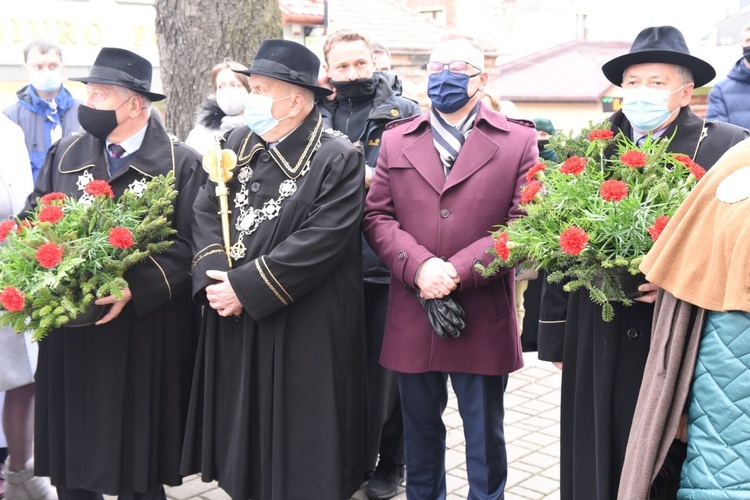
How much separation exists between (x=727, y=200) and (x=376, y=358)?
247 cm

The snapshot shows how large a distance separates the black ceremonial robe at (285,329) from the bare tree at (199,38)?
2950 mm

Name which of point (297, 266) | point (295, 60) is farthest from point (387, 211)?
point (295, 60)

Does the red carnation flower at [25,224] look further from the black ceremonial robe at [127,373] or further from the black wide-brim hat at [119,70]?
the black wide-brim hat at [119,70]

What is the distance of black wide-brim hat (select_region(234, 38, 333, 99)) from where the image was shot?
3.98 m

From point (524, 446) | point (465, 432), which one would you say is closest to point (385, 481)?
point (465, 432)

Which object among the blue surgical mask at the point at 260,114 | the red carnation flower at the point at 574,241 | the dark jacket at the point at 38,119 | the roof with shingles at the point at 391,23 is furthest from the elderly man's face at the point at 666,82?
the roof with shingles at the point at 391,23

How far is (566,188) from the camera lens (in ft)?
10.8

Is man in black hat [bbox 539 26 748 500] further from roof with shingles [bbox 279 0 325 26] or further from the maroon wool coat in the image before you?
roof with shingles [bbox 279 0 325 26]

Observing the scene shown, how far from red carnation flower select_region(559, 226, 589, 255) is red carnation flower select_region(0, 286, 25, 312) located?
85.5 inches

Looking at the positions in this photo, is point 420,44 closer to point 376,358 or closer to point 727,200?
point 376,358

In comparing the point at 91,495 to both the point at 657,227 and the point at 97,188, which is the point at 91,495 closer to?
the point at 97,188

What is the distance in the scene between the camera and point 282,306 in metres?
3.86

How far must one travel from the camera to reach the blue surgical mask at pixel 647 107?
358 cm

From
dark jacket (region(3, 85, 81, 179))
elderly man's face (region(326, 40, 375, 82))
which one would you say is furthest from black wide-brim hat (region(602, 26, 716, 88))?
dark jacket (region(3, 85, 81, 179))
